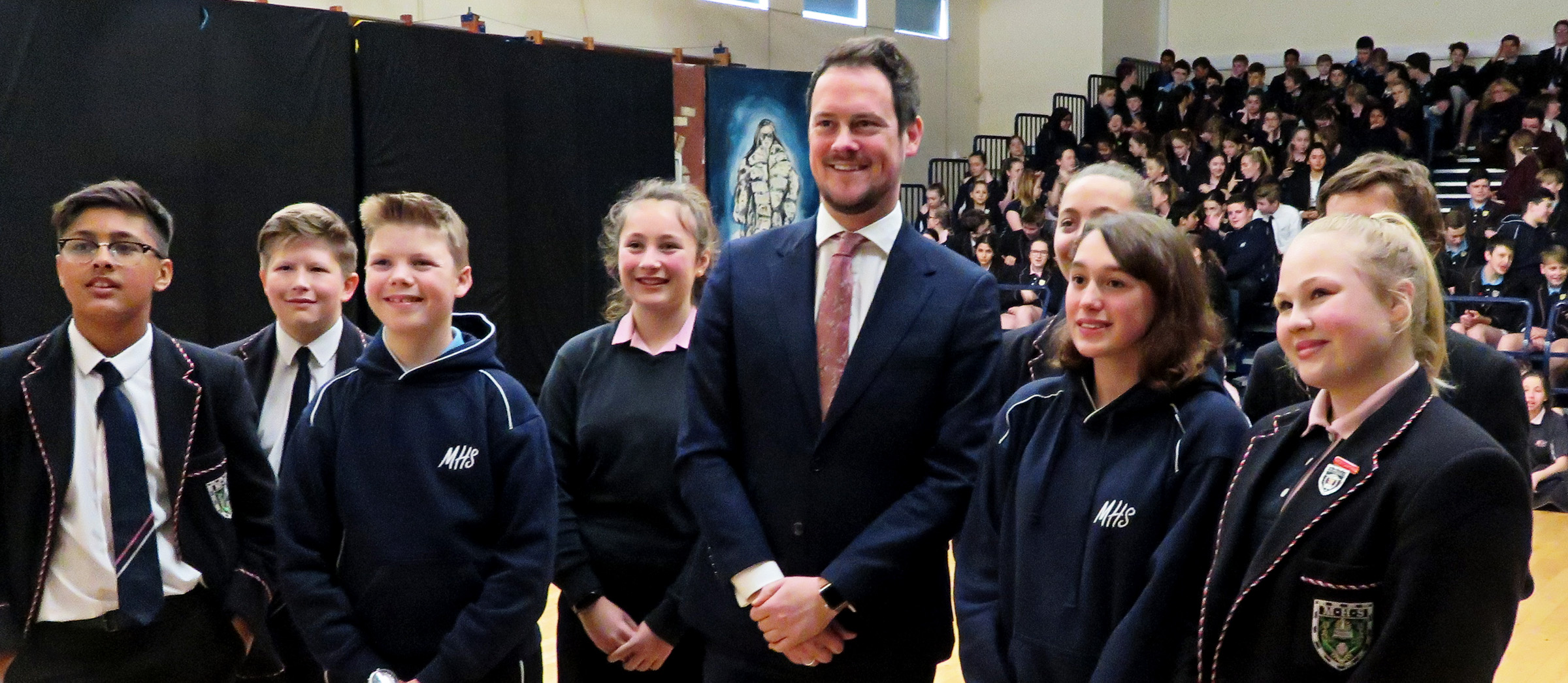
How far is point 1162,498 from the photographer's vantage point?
1876mm

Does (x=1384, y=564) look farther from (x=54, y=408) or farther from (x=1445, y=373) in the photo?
(x=54, y=408)

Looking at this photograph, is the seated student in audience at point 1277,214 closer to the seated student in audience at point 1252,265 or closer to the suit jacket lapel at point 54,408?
the seated student in audience at point 1252,265

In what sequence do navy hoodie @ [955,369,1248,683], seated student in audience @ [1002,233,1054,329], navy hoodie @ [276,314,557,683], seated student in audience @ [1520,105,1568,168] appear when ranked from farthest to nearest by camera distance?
1. seated student in audience @ [1520,105,1568,168]
2. seated student in audience @ [1002,233,1054,329]
3. navy hoodie @ [276,314,557,683]
4. navy hoodie @ [955,369,1248,683]

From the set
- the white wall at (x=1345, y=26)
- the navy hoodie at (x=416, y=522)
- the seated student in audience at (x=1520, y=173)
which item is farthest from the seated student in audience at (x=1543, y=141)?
the navy hoodie at (x=416, y=522)

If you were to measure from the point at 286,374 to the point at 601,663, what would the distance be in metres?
0.91

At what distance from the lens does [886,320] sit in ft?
6.68

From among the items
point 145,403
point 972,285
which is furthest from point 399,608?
point 972,285

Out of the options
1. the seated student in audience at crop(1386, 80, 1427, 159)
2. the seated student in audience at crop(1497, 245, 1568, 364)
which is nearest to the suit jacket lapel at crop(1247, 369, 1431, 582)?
the seated student in audience at crop(1497, 245, 1568, 364)

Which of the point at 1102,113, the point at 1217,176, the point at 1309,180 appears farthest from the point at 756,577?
the point at 1102,113

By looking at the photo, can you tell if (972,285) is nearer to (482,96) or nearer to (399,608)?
(399,608)

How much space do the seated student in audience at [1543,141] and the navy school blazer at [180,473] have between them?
397 inches

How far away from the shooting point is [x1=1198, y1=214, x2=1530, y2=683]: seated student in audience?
1574 millimetres

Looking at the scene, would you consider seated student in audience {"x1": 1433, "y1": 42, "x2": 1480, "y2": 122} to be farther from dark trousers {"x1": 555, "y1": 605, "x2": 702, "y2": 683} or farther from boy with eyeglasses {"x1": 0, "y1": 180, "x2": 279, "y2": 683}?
boy with eyeglasses {"x1": 0, "y1": 180, "x2": 279, "y2": 683}

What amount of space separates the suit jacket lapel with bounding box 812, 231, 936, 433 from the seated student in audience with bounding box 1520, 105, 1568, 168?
9537 millimetres
